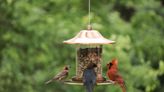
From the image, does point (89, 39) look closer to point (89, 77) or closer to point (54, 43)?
point (89, 77)

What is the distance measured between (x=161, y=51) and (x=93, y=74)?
5846mm

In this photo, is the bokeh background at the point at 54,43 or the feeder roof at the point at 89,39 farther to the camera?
the bokeh background at the point at 54,43

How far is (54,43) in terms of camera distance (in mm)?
12820

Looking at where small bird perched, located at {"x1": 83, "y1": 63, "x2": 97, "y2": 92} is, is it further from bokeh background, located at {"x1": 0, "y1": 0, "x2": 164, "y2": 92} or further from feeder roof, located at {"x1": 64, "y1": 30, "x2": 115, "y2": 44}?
bokeh background, located at {"x1": 0, "y1": 0, "x2": 164, "y2": 92}

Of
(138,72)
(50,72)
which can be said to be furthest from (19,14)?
(138,72)

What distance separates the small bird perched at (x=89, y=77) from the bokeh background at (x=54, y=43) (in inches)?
165

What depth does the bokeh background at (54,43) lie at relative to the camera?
1240 centimetres

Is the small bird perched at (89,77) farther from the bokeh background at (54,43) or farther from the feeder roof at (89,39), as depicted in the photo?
the bokeh background at (54,43)

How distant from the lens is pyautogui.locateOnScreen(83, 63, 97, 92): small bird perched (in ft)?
24.9

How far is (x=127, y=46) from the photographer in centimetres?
1241

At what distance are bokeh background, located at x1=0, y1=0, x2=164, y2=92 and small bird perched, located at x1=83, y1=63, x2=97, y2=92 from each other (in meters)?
4.19

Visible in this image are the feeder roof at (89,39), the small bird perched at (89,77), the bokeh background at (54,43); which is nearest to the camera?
the small bird perched at (89,77)

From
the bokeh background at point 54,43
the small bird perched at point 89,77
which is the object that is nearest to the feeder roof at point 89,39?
the small bird perched at point 89,77

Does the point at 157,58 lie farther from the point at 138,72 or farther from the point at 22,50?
the point at 22,50
